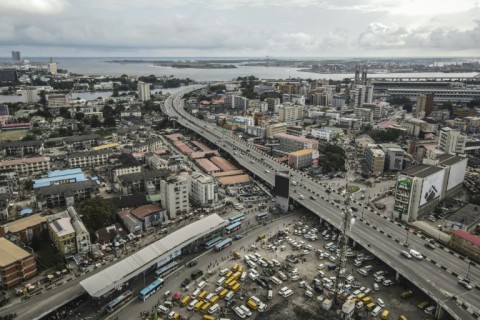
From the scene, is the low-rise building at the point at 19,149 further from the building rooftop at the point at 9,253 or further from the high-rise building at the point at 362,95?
the high-rise building at the point at 362,95

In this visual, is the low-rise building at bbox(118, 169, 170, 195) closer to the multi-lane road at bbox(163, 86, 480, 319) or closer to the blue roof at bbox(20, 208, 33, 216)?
the blue roof at bbox(20, 208, 33, 216)

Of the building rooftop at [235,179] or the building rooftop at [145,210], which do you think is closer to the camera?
the building rooftop at [145,210]

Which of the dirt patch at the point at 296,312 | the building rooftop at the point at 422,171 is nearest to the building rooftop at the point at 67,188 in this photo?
the dirt patch at the point at 296,312

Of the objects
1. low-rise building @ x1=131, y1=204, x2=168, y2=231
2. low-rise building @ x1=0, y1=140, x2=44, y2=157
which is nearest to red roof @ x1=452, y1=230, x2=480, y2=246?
low-rise building @ x1=131, y1=204, x2=168, y2=231

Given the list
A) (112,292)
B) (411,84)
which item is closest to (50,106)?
(112,292)

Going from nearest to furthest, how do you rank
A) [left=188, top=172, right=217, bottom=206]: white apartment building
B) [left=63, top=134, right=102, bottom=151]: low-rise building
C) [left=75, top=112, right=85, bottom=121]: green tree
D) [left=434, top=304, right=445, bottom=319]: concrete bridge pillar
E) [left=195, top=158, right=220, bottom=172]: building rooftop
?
[left=434, top=304, right=445, bottom=319]: concrete bridge pillar < [left=188, top=172, right=217, bottom=206]: white apartment building < [left=195, top=158, right=220, bottom=172]: building rooftop < [left=63, top=134, right=102, bottom=151]: low-rise building < [left=75, top=112, right=85, bottom=121]: green tree
